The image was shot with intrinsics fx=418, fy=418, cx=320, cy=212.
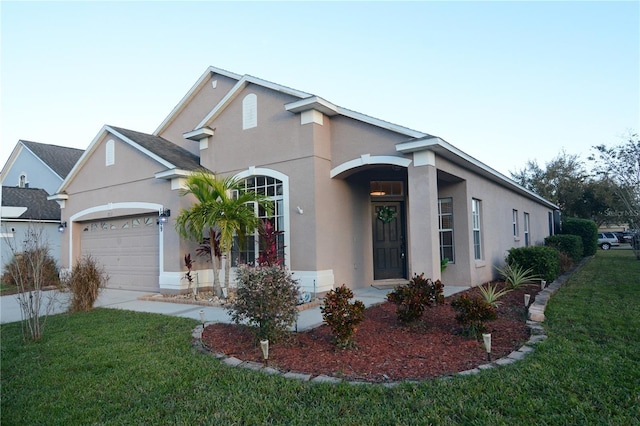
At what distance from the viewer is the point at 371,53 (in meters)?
12.3

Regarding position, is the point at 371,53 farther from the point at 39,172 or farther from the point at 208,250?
the point at 39,172

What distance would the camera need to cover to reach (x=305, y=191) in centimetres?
970

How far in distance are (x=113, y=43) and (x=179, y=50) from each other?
1909 mm

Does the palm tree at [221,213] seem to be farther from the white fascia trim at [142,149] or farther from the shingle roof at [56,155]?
the shingle roof at [56,155]

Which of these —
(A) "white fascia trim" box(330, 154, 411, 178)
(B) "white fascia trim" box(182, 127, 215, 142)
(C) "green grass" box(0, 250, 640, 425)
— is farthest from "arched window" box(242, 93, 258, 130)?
(C) "green grass" box(0, 250, 640, 425)

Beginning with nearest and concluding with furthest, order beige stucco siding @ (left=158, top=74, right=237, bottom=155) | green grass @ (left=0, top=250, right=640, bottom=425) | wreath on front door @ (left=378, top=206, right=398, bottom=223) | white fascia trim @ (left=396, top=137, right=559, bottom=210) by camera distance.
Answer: green grass @ (left=0, top=250, right=640, bottom=425)
white fascia trim @ (left=396, top=137, right=559, bottom=210)
wreath on front door @ (left=378, top=206, right=398, bottom=223)
beige stucco siding @ (left=158, top=74, right=237, bottom=155)

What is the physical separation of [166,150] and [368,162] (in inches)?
265

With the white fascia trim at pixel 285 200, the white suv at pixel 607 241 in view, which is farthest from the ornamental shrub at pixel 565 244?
the white suv at pixel 607 241

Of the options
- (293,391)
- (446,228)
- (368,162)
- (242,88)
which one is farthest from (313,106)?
(293,391)

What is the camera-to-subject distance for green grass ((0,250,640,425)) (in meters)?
3.49

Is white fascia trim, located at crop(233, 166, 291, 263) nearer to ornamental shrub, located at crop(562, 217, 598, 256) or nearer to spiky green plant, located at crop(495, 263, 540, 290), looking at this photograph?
spiky green plant, located at crop(495, 263, 540, 290)

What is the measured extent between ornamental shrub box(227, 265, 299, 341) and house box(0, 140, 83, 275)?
567 inches

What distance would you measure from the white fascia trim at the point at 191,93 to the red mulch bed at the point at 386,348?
9071 mm

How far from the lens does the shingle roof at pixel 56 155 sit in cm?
2122
